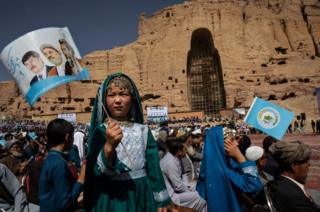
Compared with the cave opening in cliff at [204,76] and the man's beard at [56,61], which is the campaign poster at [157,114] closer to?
the man's beard at [56,61]

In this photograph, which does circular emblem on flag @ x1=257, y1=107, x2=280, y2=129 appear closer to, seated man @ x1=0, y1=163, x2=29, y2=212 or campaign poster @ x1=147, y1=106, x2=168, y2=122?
seated man @ x1=0, y1=163, x2=29, y2=212

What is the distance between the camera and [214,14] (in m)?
47.0

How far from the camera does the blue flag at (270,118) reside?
5.21 m

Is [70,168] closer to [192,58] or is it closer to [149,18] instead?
[192,58]

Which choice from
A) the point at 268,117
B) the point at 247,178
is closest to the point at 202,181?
the point at 247,178

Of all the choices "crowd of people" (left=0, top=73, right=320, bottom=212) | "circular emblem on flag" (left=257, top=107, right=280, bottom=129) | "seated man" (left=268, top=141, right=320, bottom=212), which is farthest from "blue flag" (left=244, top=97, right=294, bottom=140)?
"seated man" (left=268, top=141, right=320, bottom=212)

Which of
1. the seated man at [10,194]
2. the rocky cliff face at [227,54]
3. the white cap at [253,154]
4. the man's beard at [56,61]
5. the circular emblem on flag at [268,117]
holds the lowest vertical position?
the seated man at [10,194]

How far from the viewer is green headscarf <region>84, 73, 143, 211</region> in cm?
209

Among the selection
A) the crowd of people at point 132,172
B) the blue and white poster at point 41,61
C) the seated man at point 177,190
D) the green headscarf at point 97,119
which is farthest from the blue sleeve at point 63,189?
the blue and white poster at point 41,61

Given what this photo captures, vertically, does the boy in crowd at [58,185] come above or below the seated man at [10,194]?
above

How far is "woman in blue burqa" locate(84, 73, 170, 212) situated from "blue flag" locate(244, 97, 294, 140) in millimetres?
3552

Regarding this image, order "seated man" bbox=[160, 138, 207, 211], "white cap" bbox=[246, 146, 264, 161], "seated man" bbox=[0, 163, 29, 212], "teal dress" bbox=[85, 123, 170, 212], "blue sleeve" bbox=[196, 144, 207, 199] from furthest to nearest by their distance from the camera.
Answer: "seated man" bbox=[160, 138, 207, 211] < "white cap" bbox=[246, 146, 264, 161] < "seated man" bbox=[0, 163, 29, 212] < "blue sleeve" bbox=[196, 144, 207, 199] < "teal dress" bbox=[85, 123, 170, 212]

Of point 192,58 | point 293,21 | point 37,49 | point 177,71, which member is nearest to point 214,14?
point 192,58

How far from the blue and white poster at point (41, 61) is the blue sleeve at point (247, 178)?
284 cm
